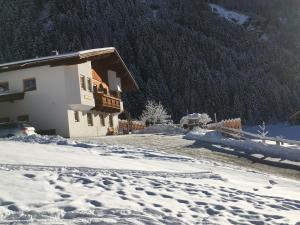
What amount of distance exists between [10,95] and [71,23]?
415ft

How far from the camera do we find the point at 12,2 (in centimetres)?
16450

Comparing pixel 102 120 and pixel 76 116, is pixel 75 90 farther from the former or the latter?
pixel 102 120

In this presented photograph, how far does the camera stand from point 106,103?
39562 millimetres

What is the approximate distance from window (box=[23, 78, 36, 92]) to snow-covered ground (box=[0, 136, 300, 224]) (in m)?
16.5

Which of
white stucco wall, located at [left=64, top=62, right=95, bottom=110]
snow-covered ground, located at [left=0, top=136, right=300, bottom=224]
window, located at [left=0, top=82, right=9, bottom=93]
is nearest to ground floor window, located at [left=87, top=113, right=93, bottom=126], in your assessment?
white stucco wall, located at [left=64, top=62, right=95, bottom=110]

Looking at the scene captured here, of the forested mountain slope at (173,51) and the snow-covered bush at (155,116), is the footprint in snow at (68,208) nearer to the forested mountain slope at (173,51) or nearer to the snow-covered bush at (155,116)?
the snow-covered bush at (155,116)

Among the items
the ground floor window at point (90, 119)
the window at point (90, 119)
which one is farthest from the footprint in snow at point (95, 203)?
the ground floor window at point (90, 119)

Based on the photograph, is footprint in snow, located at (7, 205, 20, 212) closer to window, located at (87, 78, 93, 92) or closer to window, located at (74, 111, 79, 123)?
window, located at (74, 111, 79, 123)

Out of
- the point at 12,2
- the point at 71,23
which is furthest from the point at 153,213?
the point at 12,2

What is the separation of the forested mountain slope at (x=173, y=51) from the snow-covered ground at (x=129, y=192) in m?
90.2

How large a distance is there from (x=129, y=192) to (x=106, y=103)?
29.0 metres

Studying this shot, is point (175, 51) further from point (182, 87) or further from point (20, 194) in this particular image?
point (20, 194)

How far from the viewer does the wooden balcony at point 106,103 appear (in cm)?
3812

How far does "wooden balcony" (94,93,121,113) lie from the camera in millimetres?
38125
